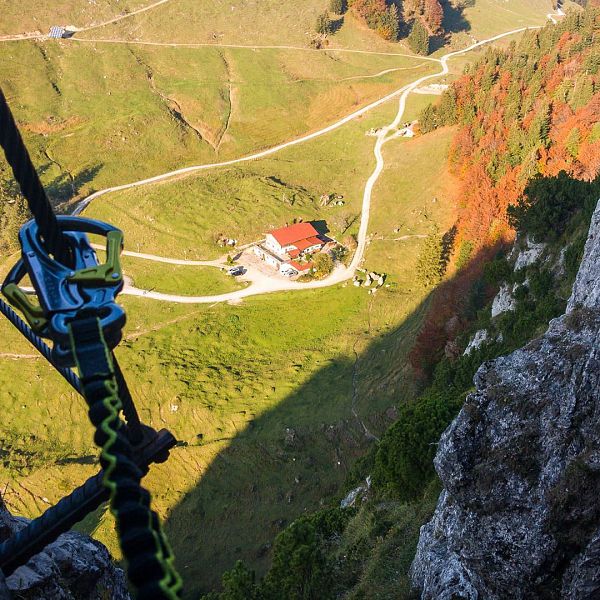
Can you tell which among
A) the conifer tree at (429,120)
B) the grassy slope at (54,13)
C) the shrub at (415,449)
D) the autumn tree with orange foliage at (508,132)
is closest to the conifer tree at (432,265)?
the autumn tree with orange foliage at (508,132)

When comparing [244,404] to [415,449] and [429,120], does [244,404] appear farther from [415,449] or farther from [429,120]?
[429,120]

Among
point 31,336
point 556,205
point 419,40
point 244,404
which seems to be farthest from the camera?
point 419,40

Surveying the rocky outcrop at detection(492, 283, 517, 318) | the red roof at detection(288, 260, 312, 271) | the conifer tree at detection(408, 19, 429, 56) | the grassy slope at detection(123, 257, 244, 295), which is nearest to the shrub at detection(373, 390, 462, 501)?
the rocky outcrop at detection(492, 283, 517, 318)

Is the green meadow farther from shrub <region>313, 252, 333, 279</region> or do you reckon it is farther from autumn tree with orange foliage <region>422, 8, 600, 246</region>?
autumn tree with orange foliage <region>422, 8, 600, 246</region>

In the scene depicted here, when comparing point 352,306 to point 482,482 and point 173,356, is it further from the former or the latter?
point 482,482

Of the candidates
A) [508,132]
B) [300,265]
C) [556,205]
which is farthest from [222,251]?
[556,205]

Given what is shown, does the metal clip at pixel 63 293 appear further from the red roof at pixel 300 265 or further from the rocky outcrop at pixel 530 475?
the red roof at pixel 300 265
